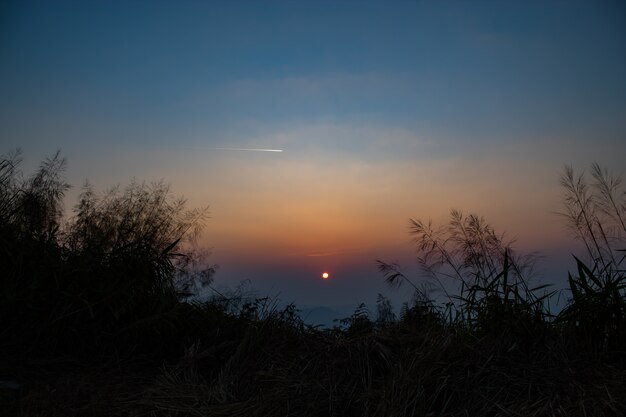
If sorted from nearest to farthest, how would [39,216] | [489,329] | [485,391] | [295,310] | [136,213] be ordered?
[485,391] < [489,329] < [295,310] < [39,216] < [136,213]

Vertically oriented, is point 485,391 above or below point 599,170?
below

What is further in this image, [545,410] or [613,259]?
[613,259]

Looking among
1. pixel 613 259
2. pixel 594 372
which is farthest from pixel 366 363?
pixel 613 259

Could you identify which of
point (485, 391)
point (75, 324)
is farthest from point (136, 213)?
point (485, 391)

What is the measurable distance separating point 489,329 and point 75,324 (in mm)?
2952

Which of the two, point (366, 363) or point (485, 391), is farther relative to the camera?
point (366, 363)

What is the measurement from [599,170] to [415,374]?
8.88ft

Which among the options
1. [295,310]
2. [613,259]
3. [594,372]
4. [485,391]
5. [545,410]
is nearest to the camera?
[545,410]

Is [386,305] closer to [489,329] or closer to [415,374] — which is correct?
[489,329]

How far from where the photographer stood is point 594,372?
2482 mm

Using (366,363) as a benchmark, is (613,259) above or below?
above

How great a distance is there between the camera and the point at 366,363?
2.52 m

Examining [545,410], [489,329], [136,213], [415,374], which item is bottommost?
[545,410]

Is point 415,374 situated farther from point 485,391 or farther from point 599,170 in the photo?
point 599,170
